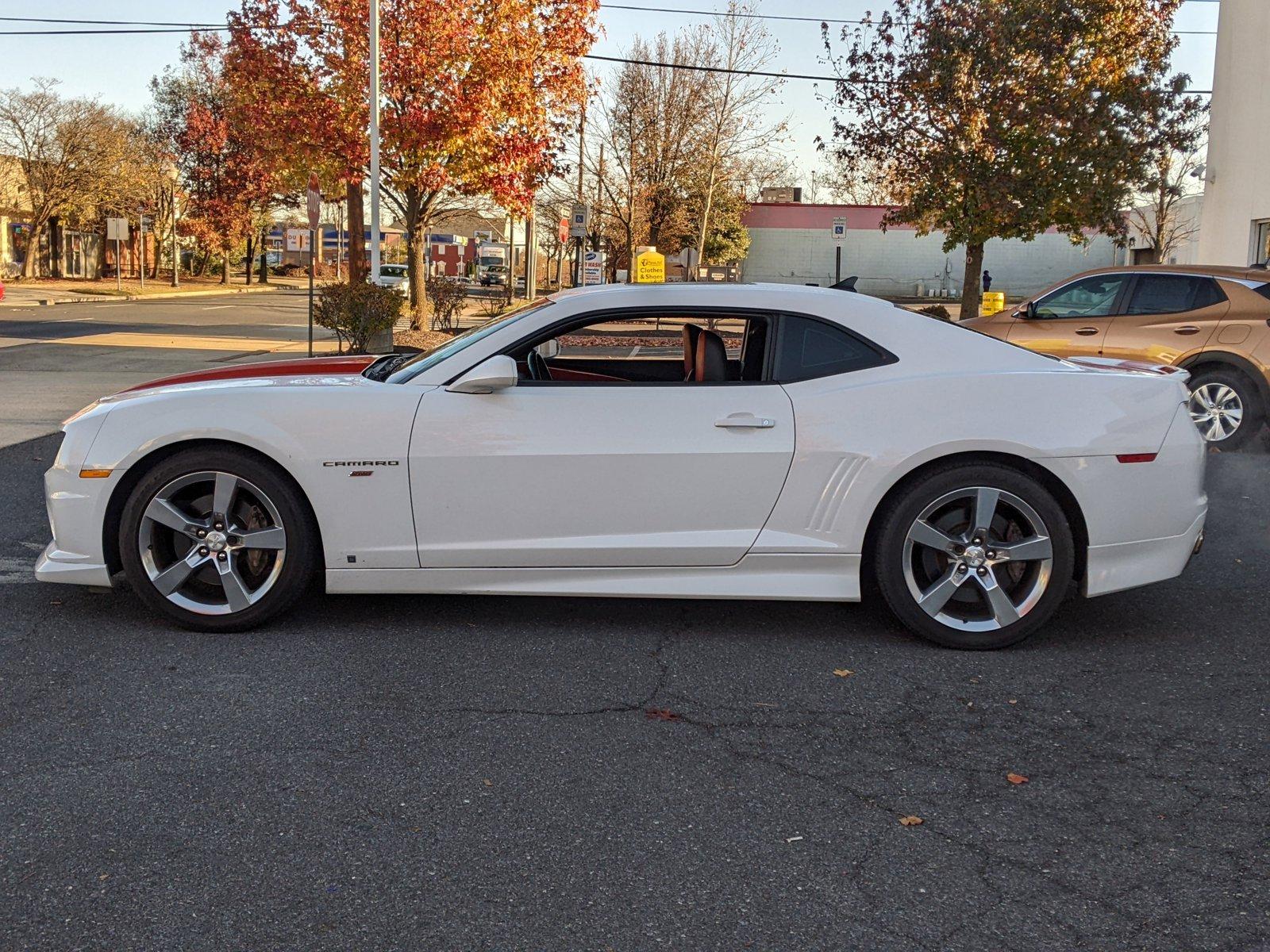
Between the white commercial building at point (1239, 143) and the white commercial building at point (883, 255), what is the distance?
32234 millimetres

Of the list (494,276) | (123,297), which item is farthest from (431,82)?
(494,276)

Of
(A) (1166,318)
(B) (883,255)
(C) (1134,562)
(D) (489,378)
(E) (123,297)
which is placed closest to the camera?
(D) (489,378)

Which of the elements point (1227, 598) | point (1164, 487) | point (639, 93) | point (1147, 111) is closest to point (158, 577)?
point (1164, 487)

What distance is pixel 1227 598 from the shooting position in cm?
578

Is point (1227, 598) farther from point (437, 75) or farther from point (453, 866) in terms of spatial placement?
point (437, 75)

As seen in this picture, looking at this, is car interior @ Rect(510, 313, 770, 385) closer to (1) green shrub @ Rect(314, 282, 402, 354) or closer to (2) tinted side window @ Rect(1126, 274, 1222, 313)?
(2) tinted side window @ Rect(1126, 274, 1222, 313)

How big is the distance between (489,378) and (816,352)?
52.0 inches

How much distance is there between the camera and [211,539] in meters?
4.87

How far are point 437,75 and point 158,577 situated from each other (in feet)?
63.7

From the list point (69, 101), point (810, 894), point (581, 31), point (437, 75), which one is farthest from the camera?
point (69, 101)

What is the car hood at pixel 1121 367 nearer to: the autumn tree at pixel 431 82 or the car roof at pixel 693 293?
the car roof at pixel 693 293

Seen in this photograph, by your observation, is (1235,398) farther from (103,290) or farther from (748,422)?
(103,290)

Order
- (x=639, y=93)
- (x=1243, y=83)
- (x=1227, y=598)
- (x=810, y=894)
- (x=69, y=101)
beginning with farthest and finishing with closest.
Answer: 1. (x=69, y=101)
2. (x=639, y=93)
3. (x=1243, y=83)
4. (x=1227, y=598)
5. (x=810, y=894)

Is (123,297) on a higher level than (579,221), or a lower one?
lower
